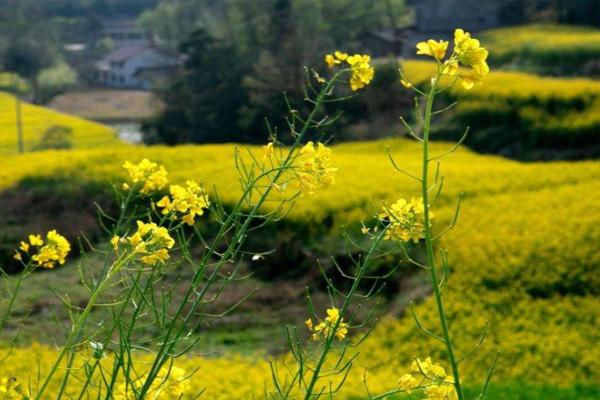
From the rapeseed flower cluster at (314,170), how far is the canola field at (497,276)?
331 cm

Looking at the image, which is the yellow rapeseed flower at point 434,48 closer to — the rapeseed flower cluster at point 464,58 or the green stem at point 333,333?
the rapeseed flower cluster at point 464,58

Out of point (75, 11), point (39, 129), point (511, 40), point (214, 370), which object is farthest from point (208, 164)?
point (75, 11)

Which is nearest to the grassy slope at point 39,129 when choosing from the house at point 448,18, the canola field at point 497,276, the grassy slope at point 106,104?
the grassy slope at point 106,104

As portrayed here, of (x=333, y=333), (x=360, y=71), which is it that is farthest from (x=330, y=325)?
(x=360, y=71)

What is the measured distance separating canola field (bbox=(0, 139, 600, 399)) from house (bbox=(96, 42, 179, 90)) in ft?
85.3

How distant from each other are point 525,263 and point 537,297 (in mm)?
432

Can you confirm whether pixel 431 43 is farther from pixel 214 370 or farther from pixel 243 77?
pixel 243 77

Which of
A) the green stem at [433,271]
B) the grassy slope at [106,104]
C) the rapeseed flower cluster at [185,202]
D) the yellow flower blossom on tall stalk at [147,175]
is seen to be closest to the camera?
the green stem at [433,271]

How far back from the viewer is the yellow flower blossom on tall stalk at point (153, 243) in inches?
78.1

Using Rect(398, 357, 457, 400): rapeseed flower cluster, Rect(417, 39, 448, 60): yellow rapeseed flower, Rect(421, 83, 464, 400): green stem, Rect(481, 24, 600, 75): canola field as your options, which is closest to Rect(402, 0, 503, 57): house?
Rect(481, 24, 600, 75): canola field

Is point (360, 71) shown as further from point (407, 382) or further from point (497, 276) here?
point (497, 276)

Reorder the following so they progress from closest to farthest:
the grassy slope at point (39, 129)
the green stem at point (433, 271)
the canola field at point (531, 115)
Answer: the green stem at point (433, 271) → the canola field at point (531, 115) → the grassy slope at point (39, 129)

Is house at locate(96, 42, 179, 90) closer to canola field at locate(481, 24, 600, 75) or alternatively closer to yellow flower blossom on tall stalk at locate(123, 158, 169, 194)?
canola field at locate(481, 24, 600, 75)

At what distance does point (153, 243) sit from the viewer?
2.02m
